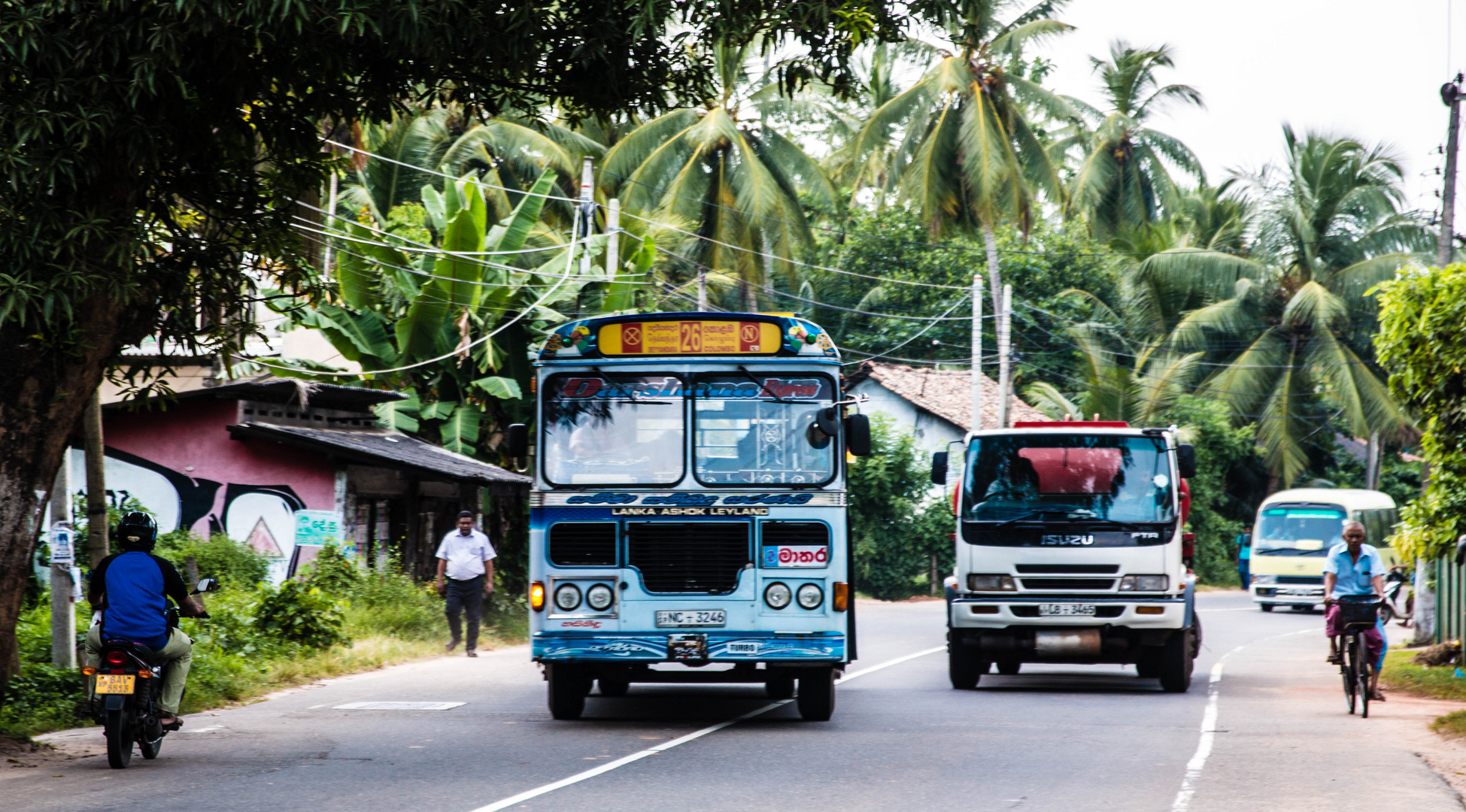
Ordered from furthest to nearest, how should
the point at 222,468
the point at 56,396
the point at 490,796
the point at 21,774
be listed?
the point at 222,468 → the point at 56,396 → the point at 21,774 → the point at 490,796

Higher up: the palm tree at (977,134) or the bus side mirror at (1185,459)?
the palm tree at (977,134)

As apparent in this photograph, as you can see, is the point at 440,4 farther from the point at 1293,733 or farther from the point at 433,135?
the point at 433,135

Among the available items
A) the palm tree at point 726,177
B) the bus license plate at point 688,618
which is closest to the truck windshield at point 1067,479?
the bus license plate at point 688,618

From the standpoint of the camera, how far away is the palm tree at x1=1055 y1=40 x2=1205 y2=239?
4122 cm

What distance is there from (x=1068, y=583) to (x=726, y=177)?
21120 mm

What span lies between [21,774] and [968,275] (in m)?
39.2

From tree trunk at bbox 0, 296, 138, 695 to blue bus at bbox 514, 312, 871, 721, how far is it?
323cm

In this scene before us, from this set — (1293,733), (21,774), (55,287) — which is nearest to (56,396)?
(55,287)

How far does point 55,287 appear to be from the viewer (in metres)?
8.81

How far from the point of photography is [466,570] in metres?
18.2

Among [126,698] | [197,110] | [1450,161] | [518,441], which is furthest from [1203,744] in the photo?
[1450,161]

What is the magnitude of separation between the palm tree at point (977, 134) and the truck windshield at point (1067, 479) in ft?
64.1

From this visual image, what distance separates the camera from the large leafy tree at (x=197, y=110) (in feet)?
28.1

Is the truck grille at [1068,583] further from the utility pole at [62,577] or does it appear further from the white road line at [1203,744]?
the utility pole at [62,577]
